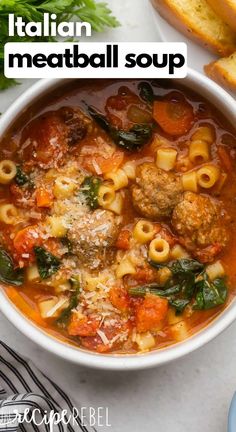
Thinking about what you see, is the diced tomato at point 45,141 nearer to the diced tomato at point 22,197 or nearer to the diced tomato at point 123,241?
the diced tomato at point 22,197

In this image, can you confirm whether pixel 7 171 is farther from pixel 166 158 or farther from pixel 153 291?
pixel 153 291

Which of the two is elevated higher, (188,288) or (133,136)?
(133,136)

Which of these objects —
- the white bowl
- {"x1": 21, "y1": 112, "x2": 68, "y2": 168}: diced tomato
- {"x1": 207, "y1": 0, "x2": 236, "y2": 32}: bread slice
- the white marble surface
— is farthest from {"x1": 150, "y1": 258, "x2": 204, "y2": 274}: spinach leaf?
{"x1": 207, "y1": 0, "x2": 236, "y2": 32}: bread slice

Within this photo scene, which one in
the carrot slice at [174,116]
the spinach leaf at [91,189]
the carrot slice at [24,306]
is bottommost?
the carrot slice at [24,306]

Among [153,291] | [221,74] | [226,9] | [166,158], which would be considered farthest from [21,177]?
[226,9]

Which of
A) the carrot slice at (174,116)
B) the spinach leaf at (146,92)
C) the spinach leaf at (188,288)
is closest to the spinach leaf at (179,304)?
the spinach leaf at (188,288)

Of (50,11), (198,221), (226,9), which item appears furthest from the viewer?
(50,11)
